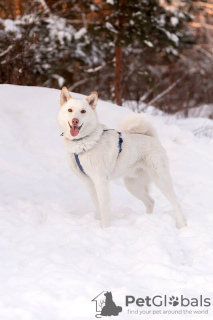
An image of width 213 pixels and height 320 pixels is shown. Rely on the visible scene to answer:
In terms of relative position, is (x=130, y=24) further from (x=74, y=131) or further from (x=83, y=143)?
(x=74, y=131)

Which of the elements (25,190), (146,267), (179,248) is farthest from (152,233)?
(25,190)

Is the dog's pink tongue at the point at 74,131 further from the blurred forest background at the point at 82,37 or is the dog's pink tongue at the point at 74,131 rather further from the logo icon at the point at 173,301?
the blurred forest background at the point at 82,37

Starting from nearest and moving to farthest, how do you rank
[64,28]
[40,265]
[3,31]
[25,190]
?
[40,265] < [25,190] < [3,31] < [64,28]

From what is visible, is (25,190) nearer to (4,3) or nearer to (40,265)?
(40,265)

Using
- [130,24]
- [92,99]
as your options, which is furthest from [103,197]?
[130,24]

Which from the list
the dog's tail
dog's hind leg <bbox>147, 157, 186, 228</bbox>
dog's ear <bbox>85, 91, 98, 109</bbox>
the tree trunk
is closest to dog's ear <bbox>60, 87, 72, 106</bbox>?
dog's ear <bbox>85, 91, 98, 109</bbox>

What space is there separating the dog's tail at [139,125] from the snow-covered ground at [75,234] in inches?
38.1

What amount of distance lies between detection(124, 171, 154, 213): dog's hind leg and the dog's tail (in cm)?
48

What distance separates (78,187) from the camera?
5.73 meters

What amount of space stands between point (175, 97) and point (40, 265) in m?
13.6

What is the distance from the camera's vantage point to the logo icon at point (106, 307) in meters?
2.81

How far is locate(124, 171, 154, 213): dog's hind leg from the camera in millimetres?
4844

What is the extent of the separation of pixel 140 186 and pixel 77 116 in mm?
1310

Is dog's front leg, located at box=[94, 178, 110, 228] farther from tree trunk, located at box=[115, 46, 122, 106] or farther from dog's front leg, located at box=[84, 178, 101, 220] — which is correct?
tree trunk, located at box=[115, 46, 122, 106]
